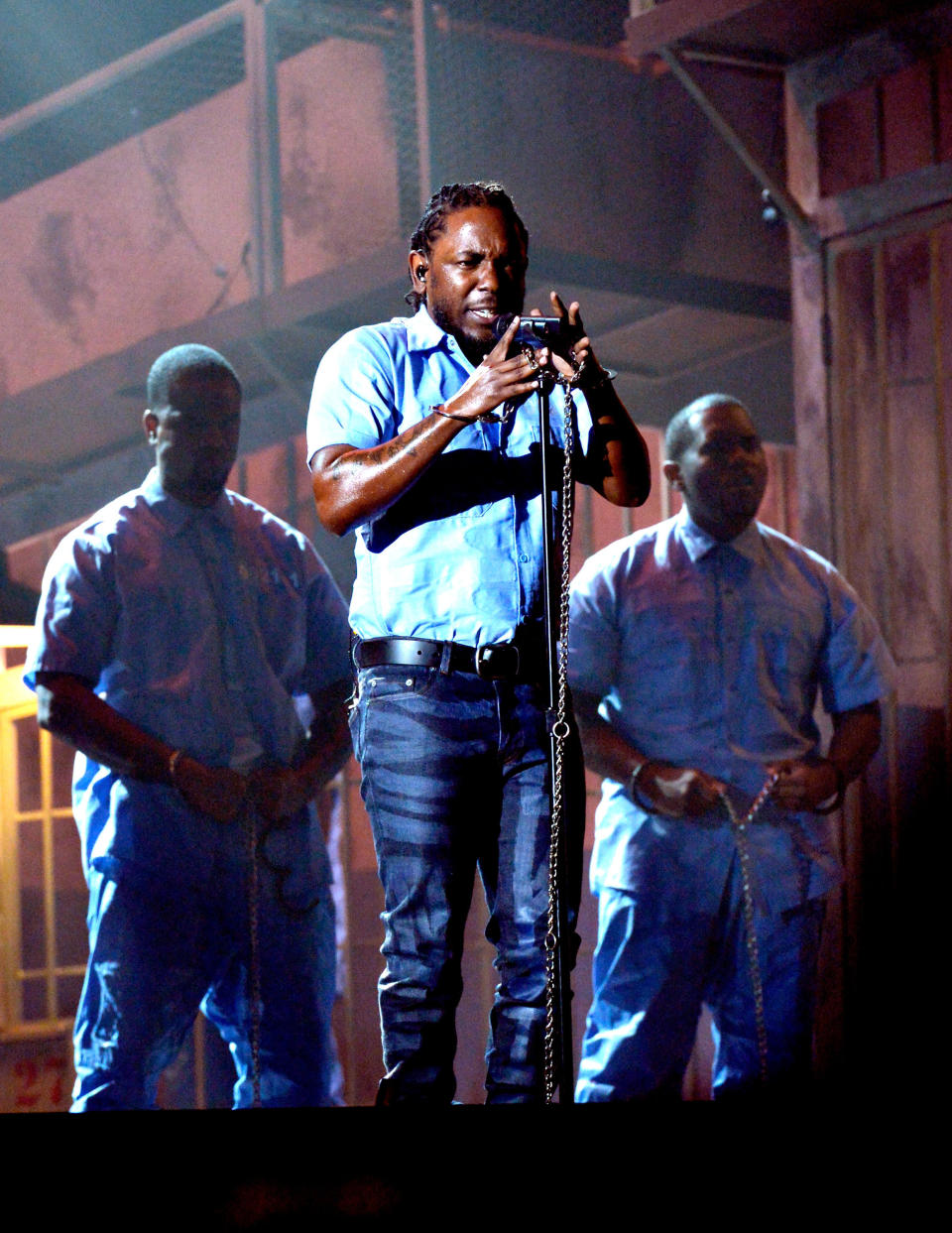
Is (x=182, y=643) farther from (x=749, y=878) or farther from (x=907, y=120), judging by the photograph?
(x=907, y=120)

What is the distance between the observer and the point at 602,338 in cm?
367

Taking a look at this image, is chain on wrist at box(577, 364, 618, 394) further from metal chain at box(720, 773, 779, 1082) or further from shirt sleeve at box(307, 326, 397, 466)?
metal chain at box(720, 773, 779, 1082)

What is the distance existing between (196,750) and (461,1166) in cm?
150

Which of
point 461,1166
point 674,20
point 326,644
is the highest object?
point 674,20

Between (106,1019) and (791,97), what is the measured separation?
2637 mm

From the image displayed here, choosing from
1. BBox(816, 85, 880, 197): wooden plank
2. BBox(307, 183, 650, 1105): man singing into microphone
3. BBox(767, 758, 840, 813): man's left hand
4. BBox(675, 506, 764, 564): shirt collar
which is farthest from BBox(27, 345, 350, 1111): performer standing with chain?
BBox(816, 85, 880, 197): wooden plank

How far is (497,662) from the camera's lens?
5.96ft

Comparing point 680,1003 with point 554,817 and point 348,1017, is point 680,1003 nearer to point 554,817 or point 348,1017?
point 348,1017

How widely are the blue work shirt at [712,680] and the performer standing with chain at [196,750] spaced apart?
59 centimetres

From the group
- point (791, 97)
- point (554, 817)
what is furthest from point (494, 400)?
point (791, 97)

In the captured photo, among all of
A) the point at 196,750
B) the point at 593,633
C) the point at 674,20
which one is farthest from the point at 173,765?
the point at 674,20

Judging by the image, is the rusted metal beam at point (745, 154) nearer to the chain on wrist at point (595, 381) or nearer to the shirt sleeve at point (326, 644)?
the shirt sleeve at point (326, 644)

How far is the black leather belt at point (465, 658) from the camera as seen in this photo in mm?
1817

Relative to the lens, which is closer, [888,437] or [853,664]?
[853,664]
